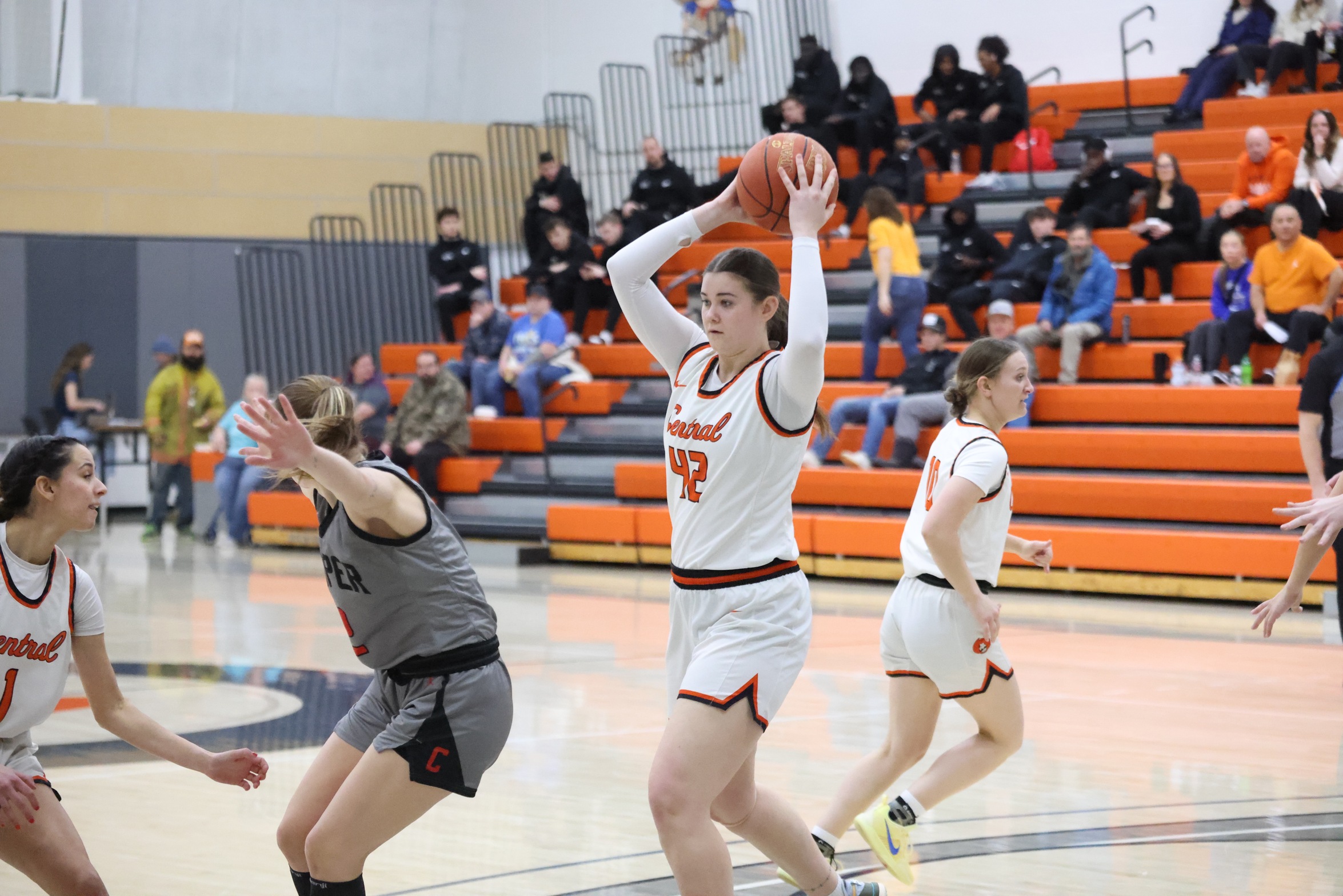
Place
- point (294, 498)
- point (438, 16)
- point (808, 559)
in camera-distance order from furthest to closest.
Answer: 1. point (438, 16)
2. point (294, 498)
3. point (808, 559)

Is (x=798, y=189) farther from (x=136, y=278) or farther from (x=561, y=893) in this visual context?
(x=136, y=278)

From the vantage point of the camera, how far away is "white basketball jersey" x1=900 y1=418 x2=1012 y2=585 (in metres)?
4.14

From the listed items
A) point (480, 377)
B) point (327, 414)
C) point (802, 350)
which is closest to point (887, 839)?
point (802, 350)

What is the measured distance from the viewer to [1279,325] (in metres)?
11.2

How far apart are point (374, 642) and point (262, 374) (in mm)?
14663

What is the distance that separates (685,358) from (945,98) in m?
12.8

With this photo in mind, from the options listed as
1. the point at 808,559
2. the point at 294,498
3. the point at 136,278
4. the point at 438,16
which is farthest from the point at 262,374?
the point at 808,559

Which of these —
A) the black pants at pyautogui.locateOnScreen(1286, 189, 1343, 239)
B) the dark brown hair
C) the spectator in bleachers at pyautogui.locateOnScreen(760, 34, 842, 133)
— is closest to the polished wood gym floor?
the dark brown hair

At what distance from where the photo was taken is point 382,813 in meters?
3.24

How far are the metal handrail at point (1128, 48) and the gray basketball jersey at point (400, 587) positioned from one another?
43.0 ft

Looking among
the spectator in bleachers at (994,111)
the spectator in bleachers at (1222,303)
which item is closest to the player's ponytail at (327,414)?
the spectator in bleachers at (1222,303)

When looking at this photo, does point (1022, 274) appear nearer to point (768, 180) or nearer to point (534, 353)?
point (534, 353)

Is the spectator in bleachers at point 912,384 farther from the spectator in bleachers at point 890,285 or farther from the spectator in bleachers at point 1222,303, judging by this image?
the spectator in bleachers at point 1222,303

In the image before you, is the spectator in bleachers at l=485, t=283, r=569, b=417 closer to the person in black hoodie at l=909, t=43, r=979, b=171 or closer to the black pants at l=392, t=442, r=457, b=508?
the black pants at l=392, t=442, r=457, b=508
